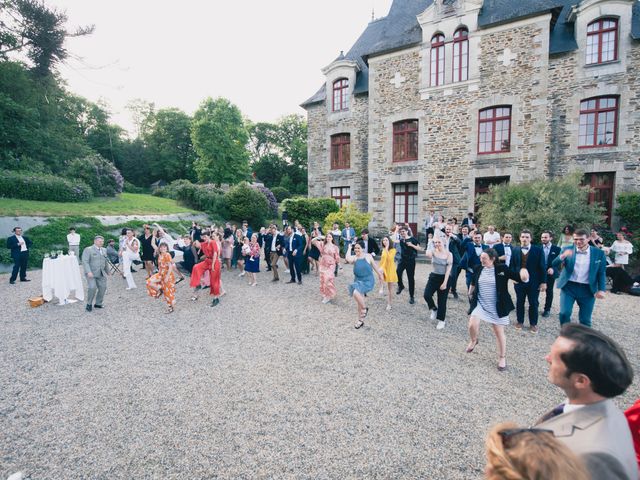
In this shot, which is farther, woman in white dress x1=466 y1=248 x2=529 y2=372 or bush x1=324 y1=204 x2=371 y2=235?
bush x1=324 y1=204 x2=371 y2=235

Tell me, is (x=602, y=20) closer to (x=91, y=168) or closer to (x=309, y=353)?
(x=309, y=353)

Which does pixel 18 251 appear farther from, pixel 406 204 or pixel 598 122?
pixel 598 122

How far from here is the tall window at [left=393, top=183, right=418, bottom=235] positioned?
17531 mm

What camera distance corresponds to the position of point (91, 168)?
2112 centimetres

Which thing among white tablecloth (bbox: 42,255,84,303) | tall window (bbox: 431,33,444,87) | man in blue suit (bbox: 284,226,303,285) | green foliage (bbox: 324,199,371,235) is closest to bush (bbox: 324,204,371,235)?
green foliage (bbox: 324,199,371,235)

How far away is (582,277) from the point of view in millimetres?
5512

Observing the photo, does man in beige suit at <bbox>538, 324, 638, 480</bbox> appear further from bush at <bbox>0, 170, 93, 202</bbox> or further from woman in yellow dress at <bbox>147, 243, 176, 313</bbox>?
bush at <bbox>0, 170, 93, 202</bbox>

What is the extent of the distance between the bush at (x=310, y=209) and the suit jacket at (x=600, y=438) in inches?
669

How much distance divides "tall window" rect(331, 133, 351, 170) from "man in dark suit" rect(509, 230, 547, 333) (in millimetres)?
14188

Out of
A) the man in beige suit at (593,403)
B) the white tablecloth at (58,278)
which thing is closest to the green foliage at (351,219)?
the white tablecloth at (58,278)

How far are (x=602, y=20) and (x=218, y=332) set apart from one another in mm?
18849

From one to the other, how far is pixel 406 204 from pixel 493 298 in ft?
44.1

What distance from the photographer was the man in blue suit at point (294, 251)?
10344 millimetres

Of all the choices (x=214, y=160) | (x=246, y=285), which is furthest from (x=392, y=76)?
(x=214, y=160)
